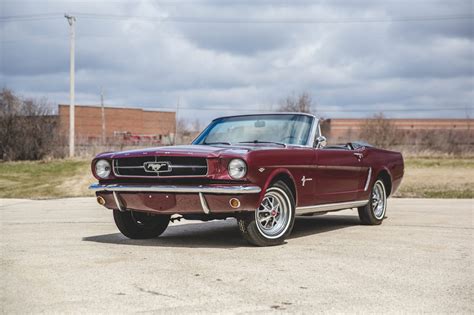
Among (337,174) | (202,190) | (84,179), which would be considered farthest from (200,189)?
(84,179)

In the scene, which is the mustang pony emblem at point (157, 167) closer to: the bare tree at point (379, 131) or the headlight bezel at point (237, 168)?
the headlight bezel at point (237, 168)

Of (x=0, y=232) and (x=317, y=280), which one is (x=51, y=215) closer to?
(x=0, y=232)

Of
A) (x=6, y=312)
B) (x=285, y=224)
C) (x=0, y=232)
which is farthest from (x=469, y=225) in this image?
(x=6, y=312)

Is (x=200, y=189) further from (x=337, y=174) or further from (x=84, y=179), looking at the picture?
(x=84, y=179)

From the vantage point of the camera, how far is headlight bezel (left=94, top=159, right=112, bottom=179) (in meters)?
7.89

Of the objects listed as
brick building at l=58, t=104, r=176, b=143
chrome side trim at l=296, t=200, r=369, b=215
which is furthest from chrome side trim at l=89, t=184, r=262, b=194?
brick building at l=58, t=104, r=176, b=143

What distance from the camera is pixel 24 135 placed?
33500 millimetres

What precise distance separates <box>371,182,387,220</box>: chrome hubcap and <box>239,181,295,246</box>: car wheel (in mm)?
2843

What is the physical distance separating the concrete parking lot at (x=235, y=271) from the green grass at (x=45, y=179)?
520 inches

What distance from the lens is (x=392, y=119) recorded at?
4175 cm

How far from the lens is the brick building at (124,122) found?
62062 millimetres

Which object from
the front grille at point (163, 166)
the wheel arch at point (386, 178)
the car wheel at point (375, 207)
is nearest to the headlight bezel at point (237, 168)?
the front grille at point (163, 166)

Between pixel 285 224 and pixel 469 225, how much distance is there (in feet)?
12.1

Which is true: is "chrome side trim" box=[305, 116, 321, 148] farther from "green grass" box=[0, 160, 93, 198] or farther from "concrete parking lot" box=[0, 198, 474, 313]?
"green grass" box=[0, 160, 93, 198]
